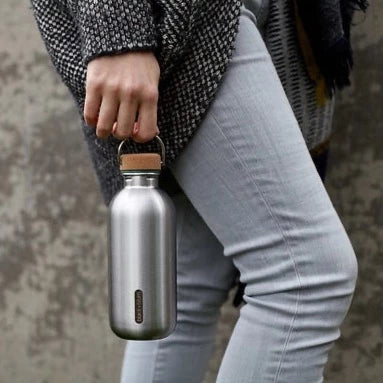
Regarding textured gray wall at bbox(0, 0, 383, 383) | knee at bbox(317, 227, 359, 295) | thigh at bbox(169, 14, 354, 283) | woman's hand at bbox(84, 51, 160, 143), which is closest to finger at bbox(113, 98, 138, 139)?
woman's hand at bbox(84, 51, 160, 143)

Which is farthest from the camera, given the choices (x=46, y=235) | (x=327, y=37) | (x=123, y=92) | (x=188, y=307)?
(x=46, y=235)

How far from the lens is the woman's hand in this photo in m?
1.00

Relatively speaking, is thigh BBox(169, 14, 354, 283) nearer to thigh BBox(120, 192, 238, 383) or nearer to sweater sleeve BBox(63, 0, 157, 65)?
sweater sleeve BBox(63, 0, 157, 65)

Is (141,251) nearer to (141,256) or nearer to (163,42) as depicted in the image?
(141,256)

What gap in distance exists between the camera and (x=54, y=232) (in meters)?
1.93

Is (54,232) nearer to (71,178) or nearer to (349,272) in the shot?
(71,178)

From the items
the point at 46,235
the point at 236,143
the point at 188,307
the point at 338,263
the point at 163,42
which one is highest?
the point at 163,42

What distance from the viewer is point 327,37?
1.27 meters

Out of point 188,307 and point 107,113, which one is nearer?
point 107,113

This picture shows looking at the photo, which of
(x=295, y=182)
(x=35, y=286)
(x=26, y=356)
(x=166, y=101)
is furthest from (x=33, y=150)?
(x=295, y=182)

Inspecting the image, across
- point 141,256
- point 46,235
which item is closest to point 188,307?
point 141,256

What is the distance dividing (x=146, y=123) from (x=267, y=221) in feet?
0.68

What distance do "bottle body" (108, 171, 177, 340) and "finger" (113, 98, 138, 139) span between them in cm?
6

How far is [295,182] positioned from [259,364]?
250mm
